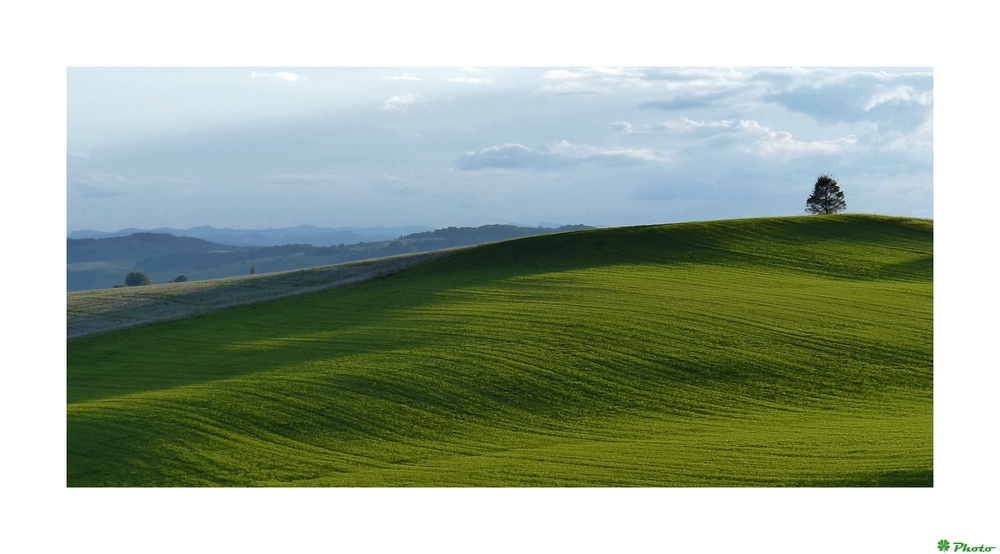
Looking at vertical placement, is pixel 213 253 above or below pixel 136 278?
above

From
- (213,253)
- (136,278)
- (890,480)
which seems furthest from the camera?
(213,253)

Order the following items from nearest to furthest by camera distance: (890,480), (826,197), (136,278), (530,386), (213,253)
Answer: (890,480), (530,386), (826,197), (136,278), (213,253)

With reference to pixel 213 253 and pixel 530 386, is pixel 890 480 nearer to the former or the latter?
pixel 530 386

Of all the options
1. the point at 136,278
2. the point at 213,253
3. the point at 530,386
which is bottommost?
the point at 530,386

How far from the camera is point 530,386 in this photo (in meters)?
21.0

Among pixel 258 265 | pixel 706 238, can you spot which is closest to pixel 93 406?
pixel 706 238

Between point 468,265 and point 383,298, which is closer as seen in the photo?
point 383,298

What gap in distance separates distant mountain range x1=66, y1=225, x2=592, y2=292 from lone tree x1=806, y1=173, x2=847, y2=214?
4834 centimetres

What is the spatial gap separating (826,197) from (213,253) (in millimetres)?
145679

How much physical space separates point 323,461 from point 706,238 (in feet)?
102

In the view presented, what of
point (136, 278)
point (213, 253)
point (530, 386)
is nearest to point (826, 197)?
point (530, 386)

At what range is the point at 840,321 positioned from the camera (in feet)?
88.7

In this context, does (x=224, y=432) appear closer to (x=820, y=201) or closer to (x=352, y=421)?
(x=352, y=421)

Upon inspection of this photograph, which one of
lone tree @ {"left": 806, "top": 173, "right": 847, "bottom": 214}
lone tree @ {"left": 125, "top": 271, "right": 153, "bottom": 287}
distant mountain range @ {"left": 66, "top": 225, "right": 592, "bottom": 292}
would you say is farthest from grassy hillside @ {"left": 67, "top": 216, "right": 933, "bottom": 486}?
lone tree @ {"left": 125, "top": 271, "right": 153, "bottom": 287}
